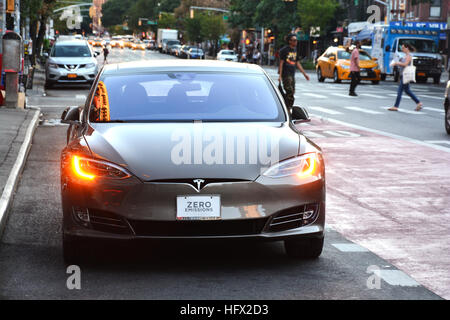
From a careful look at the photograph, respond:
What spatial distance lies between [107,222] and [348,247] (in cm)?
217

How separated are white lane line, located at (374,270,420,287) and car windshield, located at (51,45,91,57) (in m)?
28.1

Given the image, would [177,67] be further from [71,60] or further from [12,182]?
[71,60]

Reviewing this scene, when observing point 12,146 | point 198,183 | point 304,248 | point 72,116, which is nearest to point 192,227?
point 198,183

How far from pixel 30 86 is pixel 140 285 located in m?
25.3

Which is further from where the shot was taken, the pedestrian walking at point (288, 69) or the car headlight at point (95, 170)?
the pedestrian walking at point (288, 69)

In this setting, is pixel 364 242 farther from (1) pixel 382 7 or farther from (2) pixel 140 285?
(1) pixel 382 7

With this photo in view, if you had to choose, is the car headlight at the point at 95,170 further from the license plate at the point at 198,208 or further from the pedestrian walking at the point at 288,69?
the pedestrian walking at the point at 288,69

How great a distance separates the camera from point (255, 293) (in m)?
5.76

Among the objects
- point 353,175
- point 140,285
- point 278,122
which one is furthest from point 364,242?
point 353,175

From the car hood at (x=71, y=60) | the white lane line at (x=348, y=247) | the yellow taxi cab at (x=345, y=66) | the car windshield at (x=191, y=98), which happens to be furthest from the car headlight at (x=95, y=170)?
the yellow taxi cab at (x=345, y=66)

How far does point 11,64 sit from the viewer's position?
2036 cm

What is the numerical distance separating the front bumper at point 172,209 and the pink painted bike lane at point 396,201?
106 cm

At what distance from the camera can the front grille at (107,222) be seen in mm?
6137
